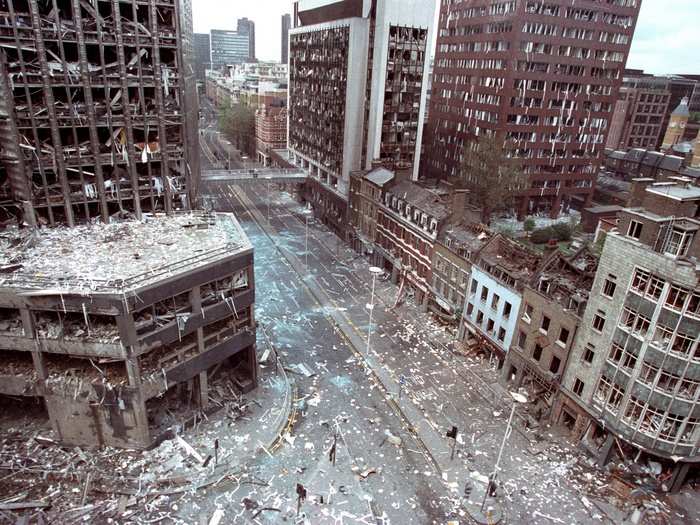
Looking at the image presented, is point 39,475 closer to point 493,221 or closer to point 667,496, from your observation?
point 667,496

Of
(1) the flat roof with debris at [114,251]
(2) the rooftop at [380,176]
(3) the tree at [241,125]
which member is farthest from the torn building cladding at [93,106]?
(3) the tree at [241,125]

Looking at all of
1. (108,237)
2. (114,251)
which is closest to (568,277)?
(114,251)

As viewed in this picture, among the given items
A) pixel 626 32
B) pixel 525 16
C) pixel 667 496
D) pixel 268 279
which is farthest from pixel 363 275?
pixel 626 32

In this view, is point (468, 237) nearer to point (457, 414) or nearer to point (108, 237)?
point (457, 414)

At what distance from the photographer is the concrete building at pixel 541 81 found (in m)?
76.3

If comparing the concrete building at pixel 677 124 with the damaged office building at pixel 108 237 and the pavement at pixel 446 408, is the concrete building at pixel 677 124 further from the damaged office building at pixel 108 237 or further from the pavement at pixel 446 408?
the damaged office building at pixel 108 237

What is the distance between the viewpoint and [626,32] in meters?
81.1

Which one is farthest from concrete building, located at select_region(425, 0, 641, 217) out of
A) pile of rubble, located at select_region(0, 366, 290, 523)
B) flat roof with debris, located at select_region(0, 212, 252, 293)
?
pile of rubble, located at select_region(0, 366, 290, 523)

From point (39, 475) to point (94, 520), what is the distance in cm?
602

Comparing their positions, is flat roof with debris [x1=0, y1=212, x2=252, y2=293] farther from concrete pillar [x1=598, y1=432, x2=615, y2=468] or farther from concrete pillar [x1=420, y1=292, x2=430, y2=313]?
concrete pillar [x1=598, y1=432, x2=615, y2=468]

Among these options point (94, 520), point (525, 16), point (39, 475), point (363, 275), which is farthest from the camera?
point (525, 16)

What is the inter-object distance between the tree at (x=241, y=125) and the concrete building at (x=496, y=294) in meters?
103

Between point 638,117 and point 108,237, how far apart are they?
459ft

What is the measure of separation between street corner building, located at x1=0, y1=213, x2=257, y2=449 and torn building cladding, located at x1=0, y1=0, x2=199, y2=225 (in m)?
4.99
